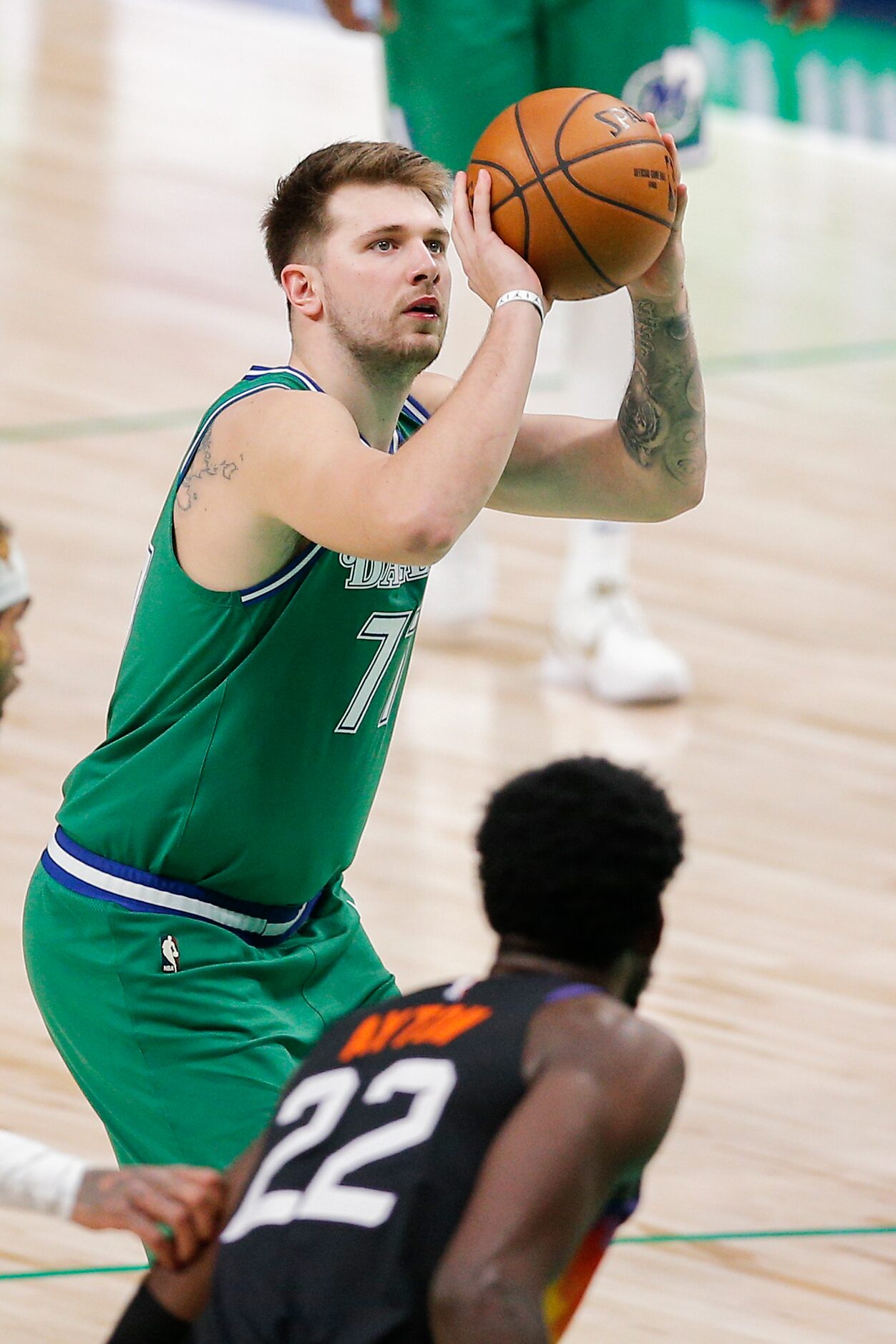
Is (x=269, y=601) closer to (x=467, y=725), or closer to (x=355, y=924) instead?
(x=355, y=924)

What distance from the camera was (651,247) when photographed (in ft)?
9.90

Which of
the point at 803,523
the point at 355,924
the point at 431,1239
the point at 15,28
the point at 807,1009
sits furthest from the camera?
the point at 15,28

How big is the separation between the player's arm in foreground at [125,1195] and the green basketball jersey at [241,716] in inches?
23.0

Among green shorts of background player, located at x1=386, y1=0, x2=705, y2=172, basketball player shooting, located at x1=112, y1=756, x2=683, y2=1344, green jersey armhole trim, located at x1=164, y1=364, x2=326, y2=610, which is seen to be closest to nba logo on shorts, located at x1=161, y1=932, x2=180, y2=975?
green jersey armhole trim, located at x1=164, y1=364, x2=326, y2=610

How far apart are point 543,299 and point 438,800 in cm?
249

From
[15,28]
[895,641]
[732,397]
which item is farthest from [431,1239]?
[15,28]

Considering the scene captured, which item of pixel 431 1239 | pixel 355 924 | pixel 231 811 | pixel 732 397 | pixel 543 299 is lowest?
pixel 732 397

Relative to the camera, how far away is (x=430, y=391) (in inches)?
130

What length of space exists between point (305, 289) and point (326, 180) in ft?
0.50

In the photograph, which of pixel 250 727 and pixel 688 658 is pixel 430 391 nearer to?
pixel 250 727

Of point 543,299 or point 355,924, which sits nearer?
point 543,299

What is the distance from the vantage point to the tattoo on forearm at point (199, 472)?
279cm

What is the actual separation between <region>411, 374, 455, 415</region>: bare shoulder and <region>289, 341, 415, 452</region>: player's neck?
33 cm

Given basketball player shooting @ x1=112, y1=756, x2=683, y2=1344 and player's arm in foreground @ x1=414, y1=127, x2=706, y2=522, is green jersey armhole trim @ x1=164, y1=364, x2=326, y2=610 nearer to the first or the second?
player's arm in foreground @ x1=414, y1=127, x2=706, y2=522
